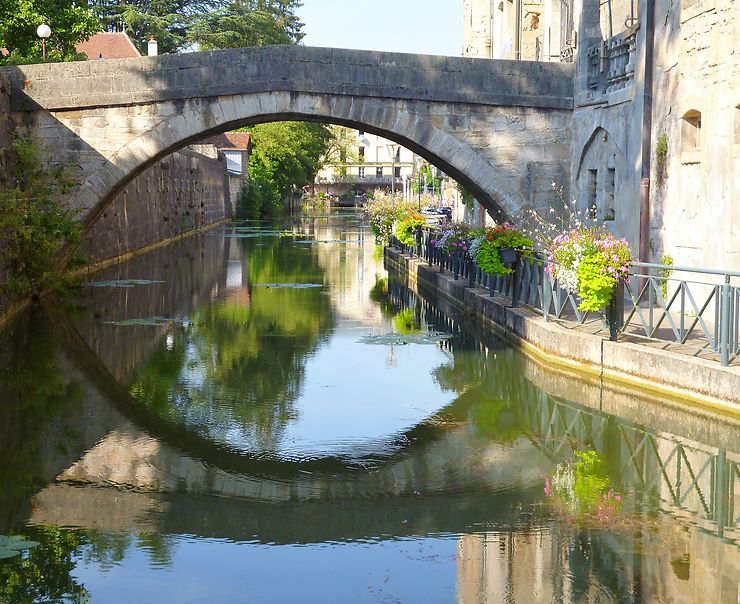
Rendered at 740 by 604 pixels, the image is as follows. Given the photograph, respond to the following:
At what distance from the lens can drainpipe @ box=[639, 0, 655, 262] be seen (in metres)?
15.0

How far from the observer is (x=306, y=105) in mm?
17312

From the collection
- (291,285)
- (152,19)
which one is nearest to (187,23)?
(152,19)

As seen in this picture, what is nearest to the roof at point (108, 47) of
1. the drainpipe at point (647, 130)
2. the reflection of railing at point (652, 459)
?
the drainpipe at point (647, 130)

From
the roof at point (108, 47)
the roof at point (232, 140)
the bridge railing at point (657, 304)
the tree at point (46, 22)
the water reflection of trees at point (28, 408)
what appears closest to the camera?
the water reflection of trees at point (28, 408)

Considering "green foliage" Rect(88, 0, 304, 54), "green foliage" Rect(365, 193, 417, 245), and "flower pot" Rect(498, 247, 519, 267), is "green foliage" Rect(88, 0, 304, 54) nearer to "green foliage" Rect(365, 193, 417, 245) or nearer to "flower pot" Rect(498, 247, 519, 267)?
"green foliage" Rect(365, 193, 417, 245)

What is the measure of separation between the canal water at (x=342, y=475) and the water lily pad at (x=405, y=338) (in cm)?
6

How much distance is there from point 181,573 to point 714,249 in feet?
29.1

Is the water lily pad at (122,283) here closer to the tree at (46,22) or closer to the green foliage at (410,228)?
the green foliage at (410,228)

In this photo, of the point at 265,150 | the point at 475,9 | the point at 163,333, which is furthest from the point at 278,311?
the point at 265,150

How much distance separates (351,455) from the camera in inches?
337

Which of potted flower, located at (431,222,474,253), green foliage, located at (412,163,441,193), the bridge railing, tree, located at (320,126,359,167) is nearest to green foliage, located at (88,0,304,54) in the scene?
green foliage, located at (412,163,441,193)

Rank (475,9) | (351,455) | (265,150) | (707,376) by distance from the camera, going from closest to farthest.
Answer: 1. (351,455)
2. (707,376)
3. (475,9)
4. (265,150)

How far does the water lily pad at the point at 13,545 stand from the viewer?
20.2ft

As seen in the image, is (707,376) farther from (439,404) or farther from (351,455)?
(351,455)
